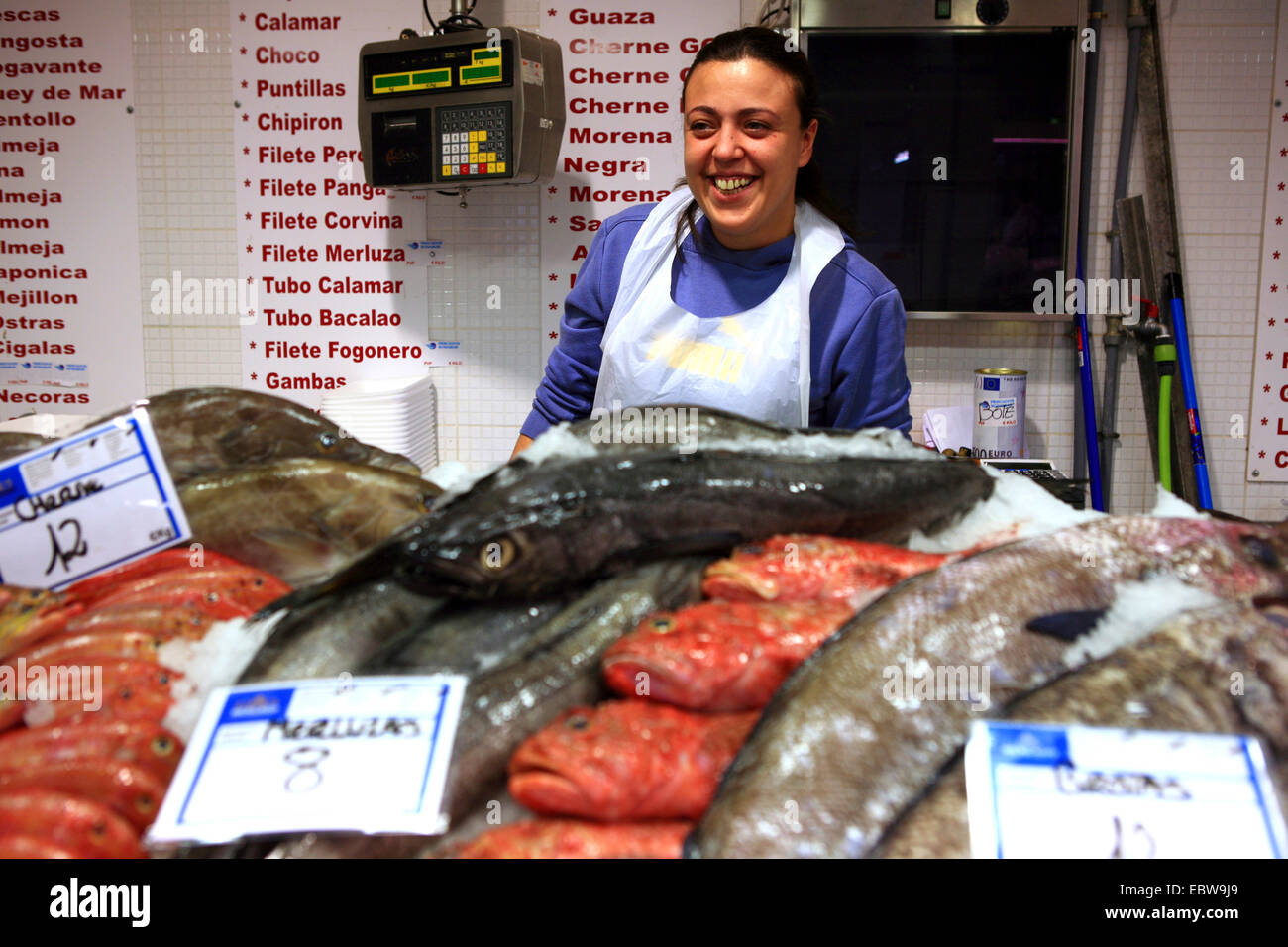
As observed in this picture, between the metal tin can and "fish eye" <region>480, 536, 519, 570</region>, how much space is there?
10.7 feet

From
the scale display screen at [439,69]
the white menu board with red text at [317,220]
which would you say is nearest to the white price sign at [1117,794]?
the scale display screen at [439,69]

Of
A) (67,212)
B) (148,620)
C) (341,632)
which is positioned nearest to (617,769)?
(341,632)

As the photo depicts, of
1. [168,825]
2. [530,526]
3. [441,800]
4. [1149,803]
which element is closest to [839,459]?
[530,526]

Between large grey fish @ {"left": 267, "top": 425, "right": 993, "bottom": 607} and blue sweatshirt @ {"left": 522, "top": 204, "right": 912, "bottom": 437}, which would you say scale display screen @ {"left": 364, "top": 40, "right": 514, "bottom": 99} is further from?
large grey fish @ {"left": 267, "top": 425, "right": 993, "bottom": 607}

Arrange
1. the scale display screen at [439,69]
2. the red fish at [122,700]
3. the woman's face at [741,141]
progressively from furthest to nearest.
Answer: the scale display screen at [439,69] → the woman's face at [741,141] → the red fish at [122,700]

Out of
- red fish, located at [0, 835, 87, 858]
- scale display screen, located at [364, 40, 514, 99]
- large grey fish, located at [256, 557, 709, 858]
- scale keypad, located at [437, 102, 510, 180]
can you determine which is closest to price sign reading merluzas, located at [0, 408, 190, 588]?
red fish, located at [0, 835, 87, 858]

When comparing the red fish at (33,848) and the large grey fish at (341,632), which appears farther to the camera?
the large grey fish at (341,632)

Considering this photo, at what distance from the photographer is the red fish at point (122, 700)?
3.69ft

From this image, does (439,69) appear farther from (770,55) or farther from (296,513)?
(296,513)

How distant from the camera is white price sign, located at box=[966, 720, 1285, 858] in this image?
2.94 ft

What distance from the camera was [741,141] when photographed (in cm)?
244

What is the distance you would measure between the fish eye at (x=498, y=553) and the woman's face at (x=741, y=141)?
5.19ft
